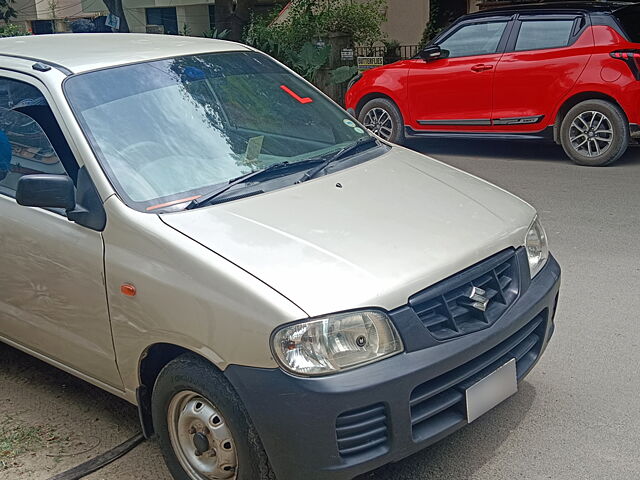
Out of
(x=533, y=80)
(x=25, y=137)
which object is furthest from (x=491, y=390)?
(x=533, y=80)

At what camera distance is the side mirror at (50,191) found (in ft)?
10.9

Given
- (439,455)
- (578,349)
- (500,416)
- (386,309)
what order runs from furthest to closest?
(578,349) → (500,416) → (439,455) → (386,309)

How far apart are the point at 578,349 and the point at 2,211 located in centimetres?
316

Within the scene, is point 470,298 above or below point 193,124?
below

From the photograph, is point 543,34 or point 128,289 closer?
point 128,289

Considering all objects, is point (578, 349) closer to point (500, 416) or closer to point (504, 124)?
point (500, 416)

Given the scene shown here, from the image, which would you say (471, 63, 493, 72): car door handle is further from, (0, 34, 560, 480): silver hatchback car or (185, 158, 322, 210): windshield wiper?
(185, 158, 322, 210): windshield wiper

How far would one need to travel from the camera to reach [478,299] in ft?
10.0

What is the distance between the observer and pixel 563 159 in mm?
9234

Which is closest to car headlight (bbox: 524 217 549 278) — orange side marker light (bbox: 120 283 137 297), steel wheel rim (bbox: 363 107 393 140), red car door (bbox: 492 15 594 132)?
orange side marker light (bbox: 120 283 137 297)

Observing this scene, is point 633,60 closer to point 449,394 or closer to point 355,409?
point 449,394

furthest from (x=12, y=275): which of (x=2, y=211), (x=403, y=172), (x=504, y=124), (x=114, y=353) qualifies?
(x=504, y=124)

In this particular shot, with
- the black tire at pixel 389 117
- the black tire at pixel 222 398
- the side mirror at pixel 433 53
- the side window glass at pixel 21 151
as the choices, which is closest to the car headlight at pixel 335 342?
the black tire at pixel 222 398

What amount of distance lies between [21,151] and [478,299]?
7.95 ft
